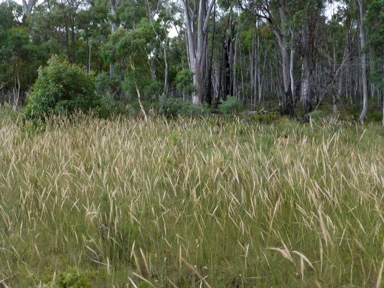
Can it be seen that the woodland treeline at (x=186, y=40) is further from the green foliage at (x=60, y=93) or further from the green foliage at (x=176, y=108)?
Answer: the green foliage at (x=60, y=93)

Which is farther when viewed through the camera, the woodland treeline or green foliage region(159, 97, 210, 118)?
the woodland treeline

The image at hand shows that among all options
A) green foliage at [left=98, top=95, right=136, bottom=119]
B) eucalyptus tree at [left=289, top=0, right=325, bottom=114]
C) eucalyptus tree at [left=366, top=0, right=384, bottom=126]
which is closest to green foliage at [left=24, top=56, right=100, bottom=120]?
green foliage at [left=98, top=95, right=136, bottom=119]

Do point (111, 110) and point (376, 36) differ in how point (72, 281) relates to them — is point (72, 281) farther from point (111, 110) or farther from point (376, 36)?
point (376, 36)

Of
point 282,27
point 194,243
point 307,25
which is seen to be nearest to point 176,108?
point 282,27

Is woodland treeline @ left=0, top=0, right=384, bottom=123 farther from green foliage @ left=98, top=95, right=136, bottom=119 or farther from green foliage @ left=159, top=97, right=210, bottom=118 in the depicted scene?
green foliage @ left=98, top=95, right=136, bottom=119

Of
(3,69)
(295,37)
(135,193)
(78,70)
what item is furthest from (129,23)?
(135,193)

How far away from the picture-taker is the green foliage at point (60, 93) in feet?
35.1

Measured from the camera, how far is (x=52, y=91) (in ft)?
35.7

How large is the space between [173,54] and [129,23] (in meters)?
7.08

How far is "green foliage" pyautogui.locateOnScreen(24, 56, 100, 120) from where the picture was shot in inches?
421

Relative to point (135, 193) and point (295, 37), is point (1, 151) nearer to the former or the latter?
point (135, 193)

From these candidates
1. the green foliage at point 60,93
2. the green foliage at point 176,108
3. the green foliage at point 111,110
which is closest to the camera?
the green foliage at point 60,93

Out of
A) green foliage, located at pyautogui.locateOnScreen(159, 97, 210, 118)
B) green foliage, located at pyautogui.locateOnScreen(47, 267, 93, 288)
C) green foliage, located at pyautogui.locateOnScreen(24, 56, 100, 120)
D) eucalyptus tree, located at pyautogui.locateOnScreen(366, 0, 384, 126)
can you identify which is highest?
eucalyptus tree, located at pyautogui.locateOnScreen(366, 0, 384, 126)

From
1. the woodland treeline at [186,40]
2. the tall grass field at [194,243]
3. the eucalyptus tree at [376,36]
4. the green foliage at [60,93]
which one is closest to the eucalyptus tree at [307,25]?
the woodland treeline at [186,40]
